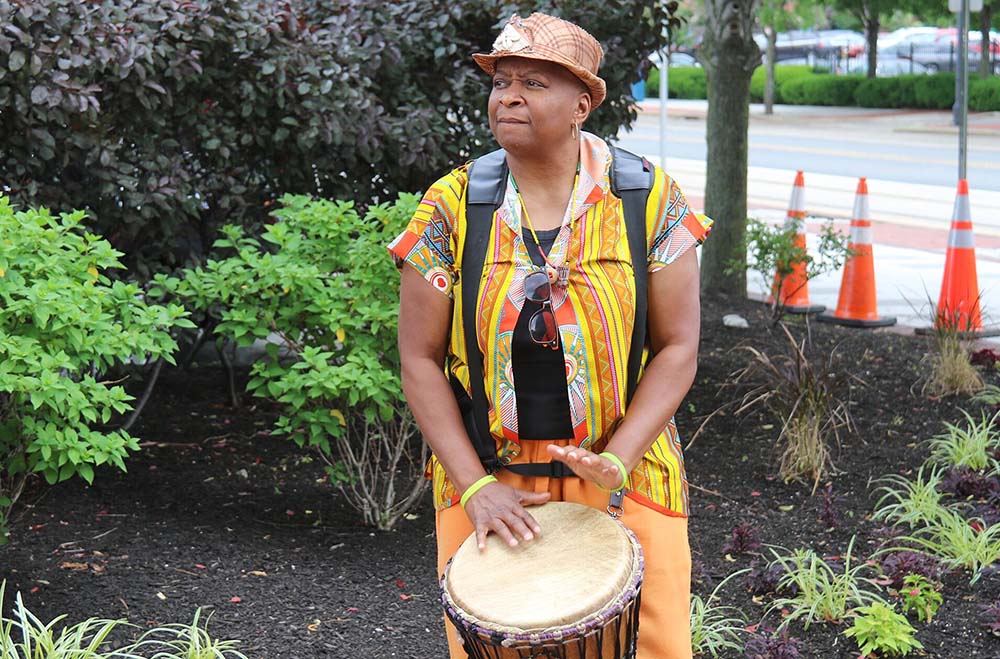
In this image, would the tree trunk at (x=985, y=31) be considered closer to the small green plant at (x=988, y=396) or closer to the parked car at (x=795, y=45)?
the parked car at (x=795, y=45)

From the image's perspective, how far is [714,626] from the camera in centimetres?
409

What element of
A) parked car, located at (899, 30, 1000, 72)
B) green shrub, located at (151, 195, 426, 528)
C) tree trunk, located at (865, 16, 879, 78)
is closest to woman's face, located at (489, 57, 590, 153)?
green shrub, located at (151, 195, 426, 528)

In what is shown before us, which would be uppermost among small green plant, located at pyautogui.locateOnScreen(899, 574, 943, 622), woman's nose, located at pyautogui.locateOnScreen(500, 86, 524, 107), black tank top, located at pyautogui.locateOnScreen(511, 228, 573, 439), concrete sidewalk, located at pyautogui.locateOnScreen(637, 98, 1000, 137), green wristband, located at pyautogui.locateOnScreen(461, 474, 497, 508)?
woman's nose, located at pyautogui.locateOnScreen(500, 86, 524, 107)

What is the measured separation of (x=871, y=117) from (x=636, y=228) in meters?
32.4

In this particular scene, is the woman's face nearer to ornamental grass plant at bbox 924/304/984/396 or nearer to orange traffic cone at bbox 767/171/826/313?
ornamental grass plant at bbox 924/304/984/396

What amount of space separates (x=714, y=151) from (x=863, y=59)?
150 feet

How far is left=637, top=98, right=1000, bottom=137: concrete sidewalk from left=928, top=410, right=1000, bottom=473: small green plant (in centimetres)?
2201

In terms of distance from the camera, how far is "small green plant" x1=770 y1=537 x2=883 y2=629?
4324 mm

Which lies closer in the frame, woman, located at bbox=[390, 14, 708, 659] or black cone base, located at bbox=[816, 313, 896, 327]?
woman, located at bbox=[390, 14, 708, 659]

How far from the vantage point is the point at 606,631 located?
250 centimetres

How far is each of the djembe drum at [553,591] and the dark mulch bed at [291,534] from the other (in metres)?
1.54

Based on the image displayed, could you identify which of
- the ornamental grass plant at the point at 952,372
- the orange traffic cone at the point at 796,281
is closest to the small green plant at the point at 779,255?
the orange traffic cone at the point at 796,281

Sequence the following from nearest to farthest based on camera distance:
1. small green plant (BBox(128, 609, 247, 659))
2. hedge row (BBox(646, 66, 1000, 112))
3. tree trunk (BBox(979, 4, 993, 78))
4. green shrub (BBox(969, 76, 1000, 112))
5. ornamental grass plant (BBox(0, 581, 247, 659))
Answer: ornamental grass plant (BBox(0, 581, 247, 659))
small green plant (BBox(128, 609, 247, 659))
tree trunk (BBox(979, 4, 993, 78))
green shrub (BBox(969, 76, 1000, 112))
hedge row (BBox(646, 66, 1000, 112))

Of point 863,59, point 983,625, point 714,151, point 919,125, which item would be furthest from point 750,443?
point 863,59
